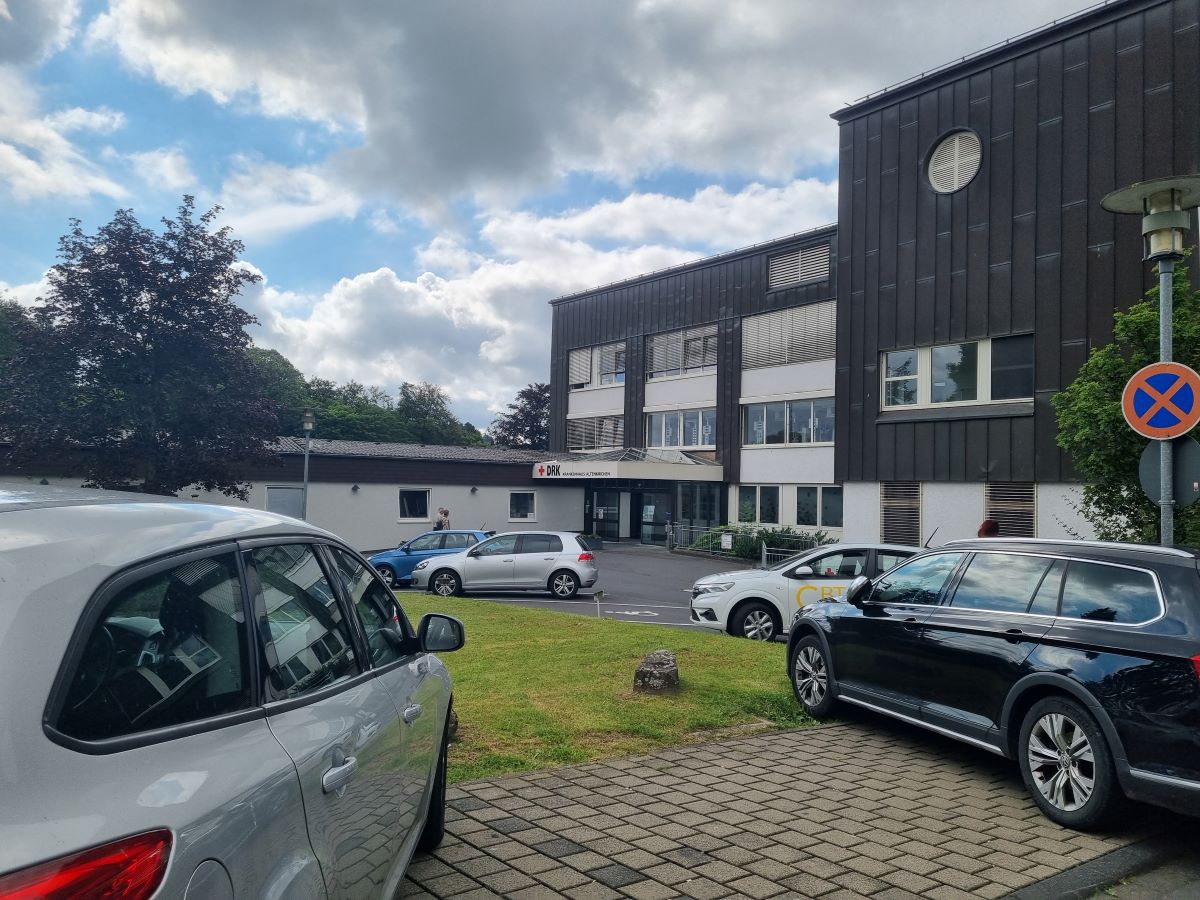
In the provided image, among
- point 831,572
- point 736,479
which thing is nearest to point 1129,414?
point 831,572

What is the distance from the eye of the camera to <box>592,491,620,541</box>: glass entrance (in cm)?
3994

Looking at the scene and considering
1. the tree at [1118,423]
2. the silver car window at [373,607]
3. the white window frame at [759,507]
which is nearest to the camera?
the silver car window at [373,607]

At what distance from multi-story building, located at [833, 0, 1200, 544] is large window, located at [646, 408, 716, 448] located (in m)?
10.1

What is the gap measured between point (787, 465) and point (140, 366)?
811 inches

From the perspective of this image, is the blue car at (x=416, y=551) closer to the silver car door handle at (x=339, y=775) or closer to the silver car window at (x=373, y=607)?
the silver car window at (x=373, y=607)

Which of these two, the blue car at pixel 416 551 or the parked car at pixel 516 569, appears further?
the blue car at pixel 416 551

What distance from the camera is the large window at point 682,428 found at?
118ft

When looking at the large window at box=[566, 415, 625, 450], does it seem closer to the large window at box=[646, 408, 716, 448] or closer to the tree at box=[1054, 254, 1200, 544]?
the large window at box=[646, 408, 716, 448]

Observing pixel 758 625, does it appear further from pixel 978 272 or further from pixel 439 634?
pixel 978 272

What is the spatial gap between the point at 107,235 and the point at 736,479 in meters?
21.9

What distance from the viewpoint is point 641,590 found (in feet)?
70.6

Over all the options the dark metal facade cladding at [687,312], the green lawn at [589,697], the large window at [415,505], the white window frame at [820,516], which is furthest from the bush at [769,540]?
the green lawn at [589,697]

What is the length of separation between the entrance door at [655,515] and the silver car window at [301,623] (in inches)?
1340

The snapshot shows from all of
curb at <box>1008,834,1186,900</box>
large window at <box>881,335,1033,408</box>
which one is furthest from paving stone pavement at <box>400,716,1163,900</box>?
large window at <box>881,335,1033,408</box>
